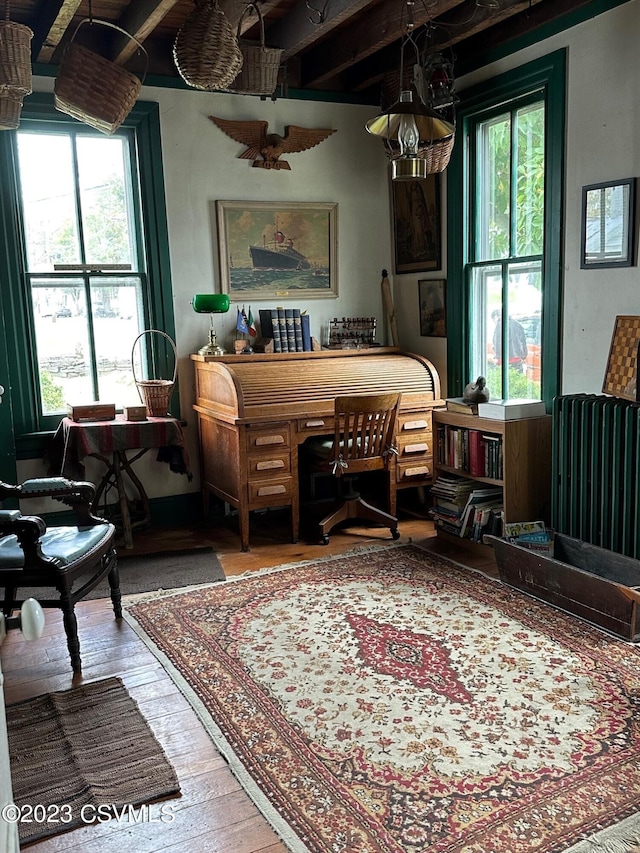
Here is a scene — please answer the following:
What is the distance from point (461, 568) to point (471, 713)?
61.0 inches

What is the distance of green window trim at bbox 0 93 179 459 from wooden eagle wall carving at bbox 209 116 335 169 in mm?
543

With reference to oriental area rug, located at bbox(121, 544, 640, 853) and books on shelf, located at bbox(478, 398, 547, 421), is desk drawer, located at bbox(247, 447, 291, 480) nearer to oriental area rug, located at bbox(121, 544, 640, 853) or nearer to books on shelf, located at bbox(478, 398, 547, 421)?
oriental area rug, located at bbox(121, 544, 640, 853)

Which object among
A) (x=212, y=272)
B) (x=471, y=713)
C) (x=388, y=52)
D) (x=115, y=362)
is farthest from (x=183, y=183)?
(x=471, y=713)

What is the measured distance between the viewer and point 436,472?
4922 mm

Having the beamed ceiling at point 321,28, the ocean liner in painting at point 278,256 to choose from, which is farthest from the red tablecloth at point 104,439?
the beamed ceiling at point 321,28

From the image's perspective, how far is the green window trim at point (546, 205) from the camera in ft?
14.0

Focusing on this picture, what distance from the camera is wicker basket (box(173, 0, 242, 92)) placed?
325cm

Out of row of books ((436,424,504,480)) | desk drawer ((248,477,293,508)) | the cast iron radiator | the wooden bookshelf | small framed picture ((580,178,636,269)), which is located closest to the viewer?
the cast iron radiator

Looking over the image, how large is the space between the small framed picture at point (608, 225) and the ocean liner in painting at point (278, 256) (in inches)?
85.2

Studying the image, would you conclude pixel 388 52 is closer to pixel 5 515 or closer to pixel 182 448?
pixel 182 448

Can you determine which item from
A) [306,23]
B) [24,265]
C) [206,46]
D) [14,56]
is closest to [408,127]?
[206,46]

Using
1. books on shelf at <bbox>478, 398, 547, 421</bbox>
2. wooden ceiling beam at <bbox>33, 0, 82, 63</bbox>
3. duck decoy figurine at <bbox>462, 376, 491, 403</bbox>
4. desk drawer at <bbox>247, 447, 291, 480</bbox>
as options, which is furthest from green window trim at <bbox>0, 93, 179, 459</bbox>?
books on shelf at <bbox>478, 398, 547, 421</bbox>

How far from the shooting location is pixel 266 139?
17.5 ft

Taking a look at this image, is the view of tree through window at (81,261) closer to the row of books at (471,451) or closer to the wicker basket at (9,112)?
the wicker basket at (9,112)
